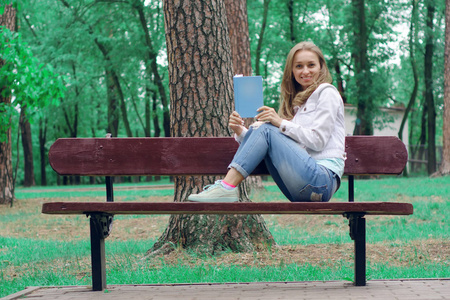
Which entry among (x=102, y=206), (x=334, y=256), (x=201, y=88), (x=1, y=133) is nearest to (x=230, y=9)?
(x=1, y=133)

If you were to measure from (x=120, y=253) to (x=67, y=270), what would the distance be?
2.68ft

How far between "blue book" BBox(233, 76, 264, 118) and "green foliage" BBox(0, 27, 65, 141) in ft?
25.2

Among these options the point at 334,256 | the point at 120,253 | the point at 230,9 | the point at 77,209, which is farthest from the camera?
the point at 230,9

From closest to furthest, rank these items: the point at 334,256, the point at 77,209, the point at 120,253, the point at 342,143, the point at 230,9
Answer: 1. the point at 77,209
2. the point at 342,143
3. the point at 334,256
4. the point at 120,253
5. the point at 230,9

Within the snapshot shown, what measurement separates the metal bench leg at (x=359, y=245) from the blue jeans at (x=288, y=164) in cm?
27

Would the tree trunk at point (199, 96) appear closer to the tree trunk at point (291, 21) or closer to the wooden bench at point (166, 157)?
the wooden bench at point (166, 157)

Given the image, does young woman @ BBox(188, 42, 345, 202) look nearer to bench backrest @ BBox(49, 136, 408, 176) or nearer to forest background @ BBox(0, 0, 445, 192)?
bench backrest @ BBox(49, 136, 408, 176)

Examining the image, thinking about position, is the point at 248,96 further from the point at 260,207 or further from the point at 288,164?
the point at 260,207

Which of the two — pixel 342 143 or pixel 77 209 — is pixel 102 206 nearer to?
pixel 77 209

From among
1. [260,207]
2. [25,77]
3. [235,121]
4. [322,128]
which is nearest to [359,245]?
[322,128]

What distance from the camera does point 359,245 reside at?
12.5 ft

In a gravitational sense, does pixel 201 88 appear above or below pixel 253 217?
above

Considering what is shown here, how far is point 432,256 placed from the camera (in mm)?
5336

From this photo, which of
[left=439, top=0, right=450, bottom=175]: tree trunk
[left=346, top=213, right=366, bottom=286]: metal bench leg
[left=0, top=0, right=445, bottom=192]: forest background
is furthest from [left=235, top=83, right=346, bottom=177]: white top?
[left=0, top=0, right=445, bottom=192]: forest background
